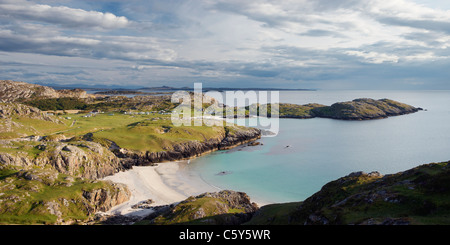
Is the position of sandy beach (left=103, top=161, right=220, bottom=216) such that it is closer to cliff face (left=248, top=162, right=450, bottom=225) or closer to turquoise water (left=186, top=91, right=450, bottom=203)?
turquoise water (left=186, top=91, right=450, bottom=203)

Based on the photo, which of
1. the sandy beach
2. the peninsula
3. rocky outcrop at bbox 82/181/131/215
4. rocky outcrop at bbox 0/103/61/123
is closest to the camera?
the peninsula

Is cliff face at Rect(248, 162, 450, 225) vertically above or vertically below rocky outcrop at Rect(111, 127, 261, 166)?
above

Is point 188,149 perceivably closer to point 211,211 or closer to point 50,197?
point 50,197

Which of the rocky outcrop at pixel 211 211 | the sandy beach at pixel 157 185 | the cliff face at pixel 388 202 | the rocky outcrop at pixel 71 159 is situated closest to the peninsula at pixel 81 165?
the rocky outcrop at pixel 71 159

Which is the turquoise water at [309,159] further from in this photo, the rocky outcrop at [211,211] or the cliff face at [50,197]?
the cliff face at [50,197]

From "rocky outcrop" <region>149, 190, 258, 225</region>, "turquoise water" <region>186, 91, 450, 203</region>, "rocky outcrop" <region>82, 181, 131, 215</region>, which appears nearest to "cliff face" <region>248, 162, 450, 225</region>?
"rocky outcrop" <region>149, 190, 258, 225</region>

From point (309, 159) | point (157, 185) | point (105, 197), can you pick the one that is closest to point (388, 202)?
point (105, 197)

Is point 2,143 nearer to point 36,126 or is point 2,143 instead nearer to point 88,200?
point 88,200

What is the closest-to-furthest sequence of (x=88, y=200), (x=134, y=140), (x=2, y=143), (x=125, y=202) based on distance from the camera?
(x=88, y=200) < (x=125, y=202) < (x=2, y=143) < (x=134, y=140)
